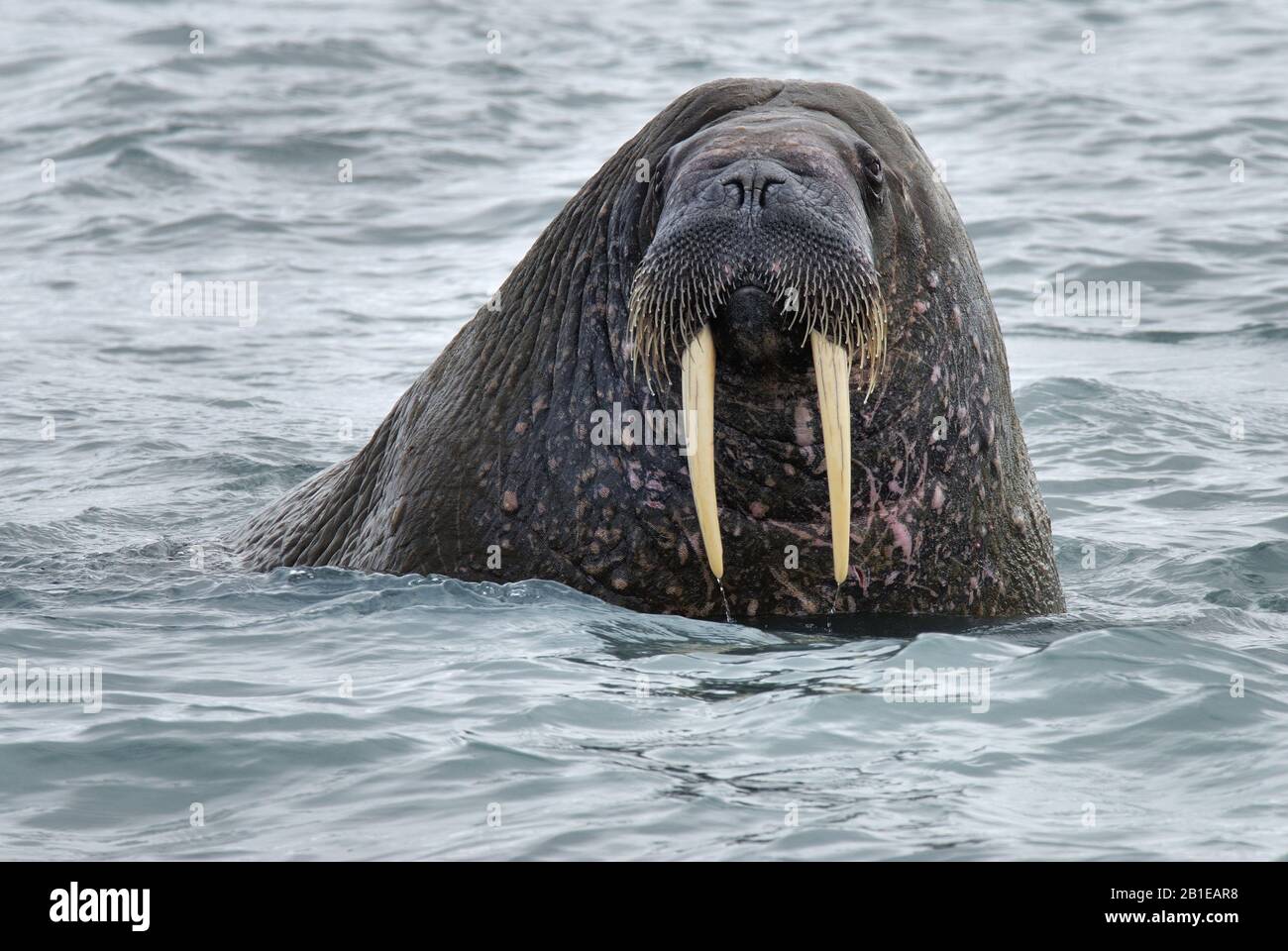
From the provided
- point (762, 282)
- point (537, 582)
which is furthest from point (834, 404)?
point (537, 582)

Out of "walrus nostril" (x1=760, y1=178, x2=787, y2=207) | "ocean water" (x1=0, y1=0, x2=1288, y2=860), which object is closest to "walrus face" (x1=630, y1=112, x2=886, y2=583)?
"walrus nostril" (x1=760, y1=178, x2=787, y2=207)

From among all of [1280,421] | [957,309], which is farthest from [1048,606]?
[1280,421]

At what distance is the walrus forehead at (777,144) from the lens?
617 cm

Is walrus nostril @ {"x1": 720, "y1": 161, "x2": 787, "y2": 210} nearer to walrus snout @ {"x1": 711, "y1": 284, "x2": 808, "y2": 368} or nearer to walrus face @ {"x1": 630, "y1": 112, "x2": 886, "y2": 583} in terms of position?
walrus face @ {"x1": 630, "y1": 112, "x2": 886, "y2": 583}

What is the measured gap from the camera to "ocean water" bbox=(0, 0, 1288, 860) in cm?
518

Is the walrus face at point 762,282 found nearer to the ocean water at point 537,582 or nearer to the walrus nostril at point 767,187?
the walrus nostril at point 767,187

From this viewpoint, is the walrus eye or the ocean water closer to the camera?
the ocean water

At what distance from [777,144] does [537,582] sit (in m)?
1.86

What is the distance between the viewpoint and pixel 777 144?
6.22m

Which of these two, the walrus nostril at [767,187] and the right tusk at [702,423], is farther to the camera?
the right tusk at [702,423]

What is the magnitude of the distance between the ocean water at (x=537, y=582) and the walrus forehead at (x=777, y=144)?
1664 mm

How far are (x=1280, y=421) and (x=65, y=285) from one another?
10.5m

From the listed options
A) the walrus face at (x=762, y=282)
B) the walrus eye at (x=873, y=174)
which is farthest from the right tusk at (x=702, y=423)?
the walrus eye at (x=873, y=174)

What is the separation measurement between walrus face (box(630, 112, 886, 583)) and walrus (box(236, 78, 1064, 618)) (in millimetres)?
11
